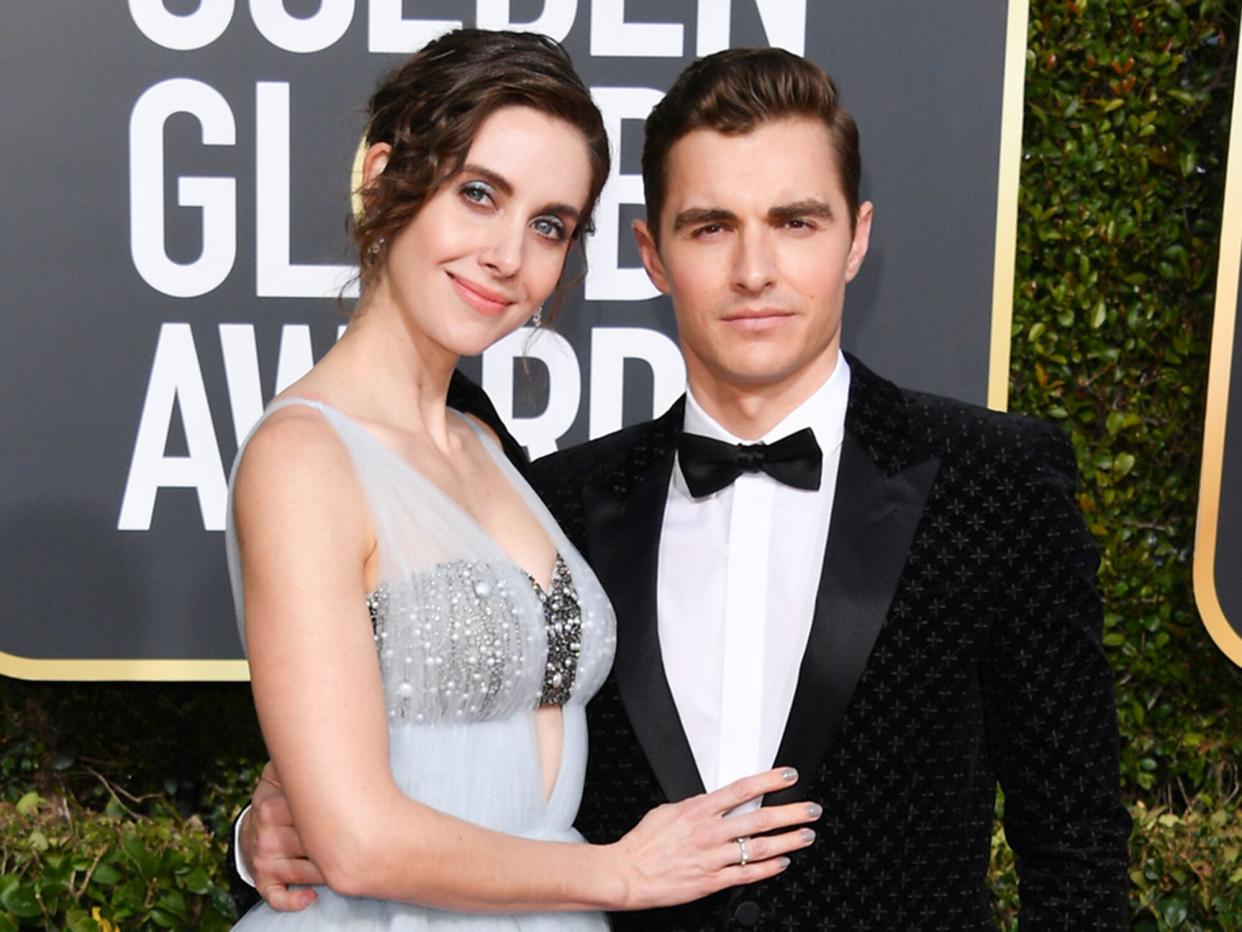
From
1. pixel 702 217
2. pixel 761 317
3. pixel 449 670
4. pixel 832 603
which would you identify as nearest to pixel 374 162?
pixel 702 217

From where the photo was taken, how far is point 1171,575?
301cm

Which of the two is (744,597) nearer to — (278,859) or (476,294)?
(476,294)

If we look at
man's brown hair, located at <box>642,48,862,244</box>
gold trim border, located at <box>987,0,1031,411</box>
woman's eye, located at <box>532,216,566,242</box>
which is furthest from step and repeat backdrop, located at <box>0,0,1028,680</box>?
woman's eye, located at <box>532,216,566,242</box>

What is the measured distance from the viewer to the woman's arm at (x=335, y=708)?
1.47m

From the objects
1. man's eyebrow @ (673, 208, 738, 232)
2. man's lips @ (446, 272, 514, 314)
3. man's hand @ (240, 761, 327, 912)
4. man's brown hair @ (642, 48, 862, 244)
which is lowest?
man's hand @ (240, 761, 327, 912)

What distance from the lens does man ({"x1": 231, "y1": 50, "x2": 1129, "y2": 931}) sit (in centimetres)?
166

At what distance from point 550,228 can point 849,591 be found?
584 mm

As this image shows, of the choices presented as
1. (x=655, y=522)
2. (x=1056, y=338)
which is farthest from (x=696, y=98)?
(x=1056, y=338)

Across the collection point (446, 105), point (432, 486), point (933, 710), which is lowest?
point (933, 710)

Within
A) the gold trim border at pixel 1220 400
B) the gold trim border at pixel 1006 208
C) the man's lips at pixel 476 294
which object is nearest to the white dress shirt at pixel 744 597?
the man's lips at pixel 476 294

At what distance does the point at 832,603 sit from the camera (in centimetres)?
168

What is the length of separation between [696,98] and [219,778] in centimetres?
209

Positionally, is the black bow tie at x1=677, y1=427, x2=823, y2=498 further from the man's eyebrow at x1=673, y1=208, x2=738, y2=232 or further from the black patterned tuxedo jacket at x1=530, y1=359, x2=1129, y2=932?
the man's eyebrow at x1=673, y1=208, x2=738, y2=232

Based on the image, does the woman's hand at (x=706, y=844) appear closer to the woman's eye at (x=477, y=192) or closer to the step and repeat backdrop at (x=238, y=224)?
the woman's eye at (x=477, y=192)
